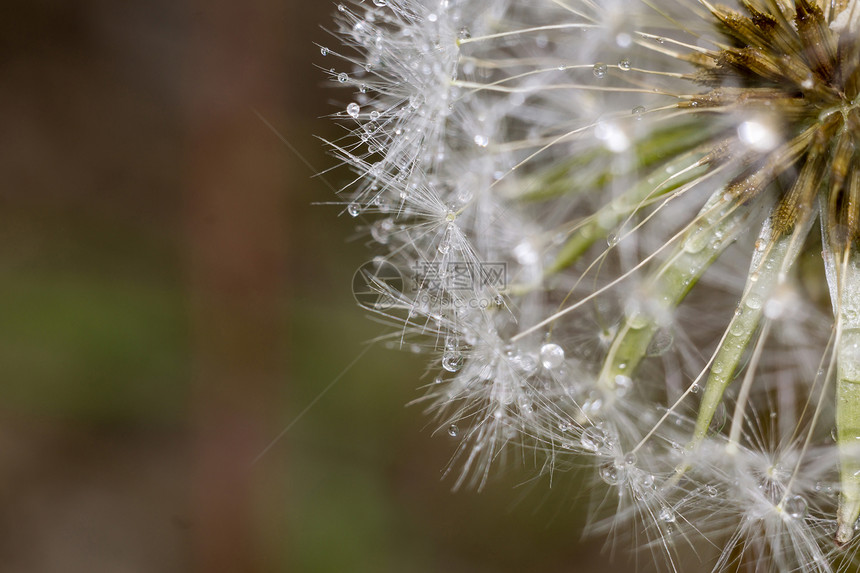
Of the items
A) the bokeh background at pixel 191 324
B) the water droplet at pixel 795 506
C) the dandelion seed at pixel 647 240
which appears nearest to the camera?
the dandelion seed at pixel 647 240

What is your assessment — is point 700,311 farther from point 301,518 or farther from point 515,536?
point 301,518

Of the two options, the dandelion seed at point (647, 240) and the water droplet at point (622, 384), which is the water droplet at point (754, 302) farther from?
the water droplet at point (622, 384)

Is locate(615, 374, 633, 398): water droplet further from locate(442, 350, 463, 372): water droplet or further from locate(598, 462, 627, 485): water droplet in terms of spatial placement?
locate(442, 350, 463, 372): water droplet

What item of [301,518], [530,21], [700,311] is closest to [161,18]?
[530,21]

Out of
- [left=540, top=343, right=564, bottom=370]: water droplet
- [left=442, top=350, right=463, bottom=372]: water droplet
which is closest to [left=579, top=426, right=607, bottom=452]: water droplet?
[left=540, top=343, right=564, bottom=370]: water droplet

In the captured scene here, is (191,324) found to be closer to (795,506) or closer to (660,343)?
(660,343)

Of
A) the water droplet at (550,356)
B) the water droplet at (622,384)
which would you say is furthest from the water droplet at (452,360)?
the water droplet at (622,384)
